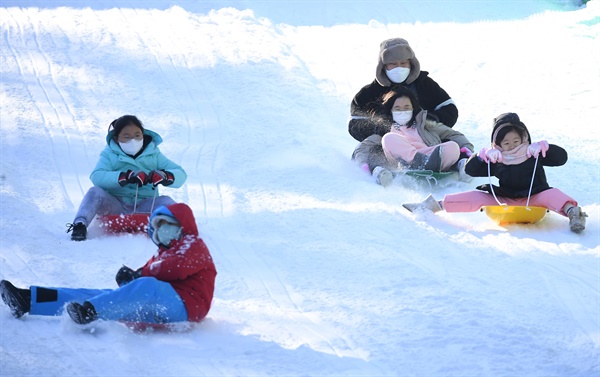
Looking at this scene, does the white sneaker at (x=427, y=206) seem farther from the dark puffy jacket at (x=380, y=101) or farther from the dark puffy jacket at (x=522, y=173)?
the dark puffy jacket at (x=380, y=101)

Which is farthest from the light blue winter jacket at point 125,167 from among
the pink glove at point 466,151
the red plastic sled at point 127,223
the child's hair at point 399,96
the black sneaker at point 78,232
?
the pink glove at point 466,151

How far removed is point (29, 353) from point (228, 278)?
5.31 ft

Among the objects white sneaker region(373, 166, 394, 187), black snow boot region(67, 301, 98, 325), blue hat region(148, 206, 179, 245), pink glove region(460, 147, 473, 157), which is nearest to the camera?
black snow boot region(67, 301, 98, 325)

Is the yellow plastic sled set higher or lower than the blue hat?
lower

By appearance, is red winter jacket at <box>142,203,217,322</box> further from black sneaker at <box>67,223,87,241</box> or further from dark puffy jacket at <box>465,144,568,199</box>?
dark puffy jacket at <box>465,144,568,199</box>

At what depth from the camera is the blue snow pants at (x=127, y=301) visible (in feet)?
17.6

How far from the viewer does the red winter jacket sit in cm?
554

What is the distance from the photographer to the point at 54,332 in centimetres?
547

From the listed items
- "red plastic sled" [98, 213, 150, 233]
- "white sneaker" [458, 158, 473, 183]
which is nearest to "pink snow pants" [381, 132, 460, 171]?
"white sneaker" [458, 158, 473, 183]

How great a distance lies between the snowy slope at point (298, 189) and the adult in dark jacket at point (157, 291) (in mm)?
124

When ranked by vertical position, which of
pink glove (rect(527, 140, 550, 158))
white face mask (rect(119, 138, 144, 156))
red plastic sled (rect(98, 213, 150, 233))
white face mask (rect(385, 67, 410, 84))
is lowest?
red plastic sled (rect(98, 213, 150, 233))

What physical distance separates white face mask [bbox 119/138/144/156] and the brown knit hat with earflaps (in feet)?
8.13

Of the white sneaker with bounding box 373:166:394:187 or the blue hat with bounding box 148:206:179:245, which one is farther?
the white sneaker with bounding box 373:166:394:187

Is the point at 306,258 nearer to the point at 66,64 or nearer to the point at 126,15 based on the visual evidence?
the point at 66,64
